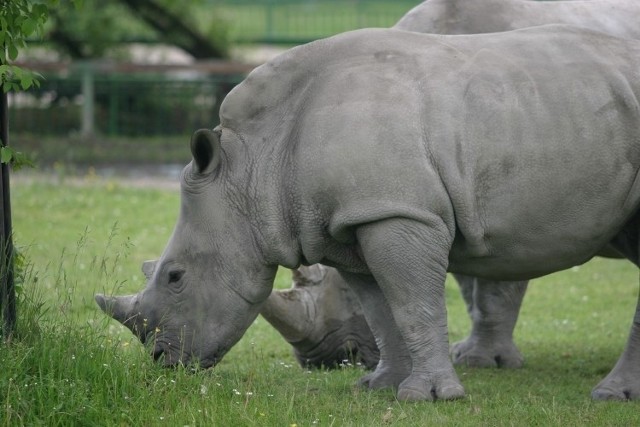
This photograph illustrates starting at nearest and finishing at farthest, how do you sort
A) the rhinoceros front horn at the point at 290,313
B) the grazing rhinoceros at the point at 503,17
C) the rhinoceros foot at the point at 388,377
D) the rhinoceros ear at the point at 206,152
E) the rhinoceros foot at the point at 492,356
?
the rhinoceros ear at the point at 206,152
the rhinoceros foot at the point at 388,377
the rhinoceros front horn at the point at 290,313
the grazing rhinoceros at the point at 503,17
the rhinoceros foot at the point at 492,356

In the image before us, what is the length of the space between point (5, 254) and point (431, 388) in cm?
241

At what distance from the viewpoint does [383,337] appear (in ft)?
25.0

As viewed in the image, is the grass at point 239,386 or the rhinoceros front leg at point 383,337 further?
the rhinoceros front leg at point 383,337

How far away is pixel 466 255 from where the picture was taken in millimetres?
7188

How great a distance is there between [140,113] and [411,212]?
15722 millimetres

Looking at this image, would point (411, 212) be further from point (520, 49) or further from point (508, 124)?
point (520, 49)

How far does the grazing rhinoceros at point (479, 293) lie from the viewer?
8477 mm

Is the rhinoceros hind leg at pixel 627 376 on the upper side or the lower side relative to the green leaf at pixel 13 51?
lower

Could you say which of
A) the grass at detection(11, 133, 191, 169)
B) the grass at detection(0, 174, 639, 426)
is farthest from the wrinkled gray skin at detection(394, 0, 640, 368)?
the grass at detection(11, 133, 191, 169)

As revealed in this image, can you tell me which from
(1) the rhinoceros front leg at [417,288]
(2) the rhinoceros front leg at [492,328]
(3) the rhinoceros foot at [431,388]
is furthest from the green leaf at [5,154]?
(2) the rhinoceros front leg at [492,328]

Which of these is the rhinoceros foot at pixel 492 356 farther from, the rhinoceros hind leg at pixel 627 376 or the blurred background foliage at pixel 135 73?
the blurred background foliage at pixel 135 73

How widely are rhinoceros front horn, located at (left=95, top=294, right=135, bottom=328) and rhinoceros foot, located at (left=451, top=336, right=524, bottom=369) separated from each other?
2624 millimetres

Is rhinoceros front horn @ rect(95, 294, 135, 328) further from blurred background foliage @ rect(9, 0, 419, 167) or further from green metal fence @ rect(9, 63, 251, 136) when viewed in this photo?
green metal fence @ rect(9, 63, 251, 136)

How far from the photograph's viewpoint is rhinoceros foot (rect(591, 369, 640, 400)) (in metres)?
7.24
